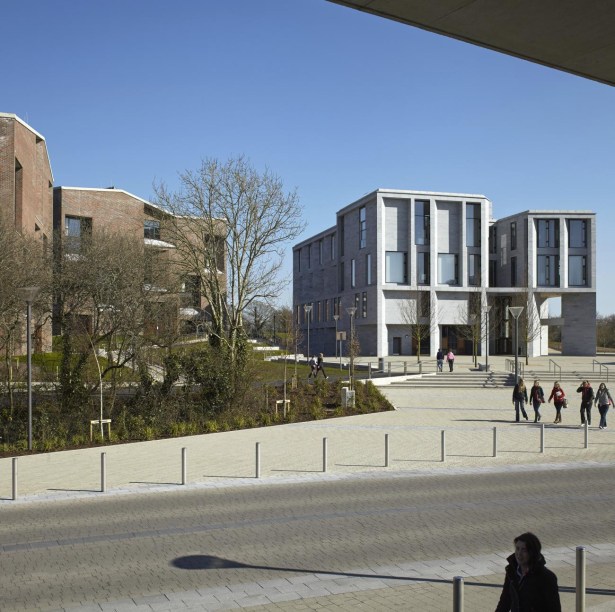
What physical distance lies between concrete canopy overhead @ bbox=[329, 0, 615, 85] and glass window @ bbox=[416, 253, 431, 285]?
215 ft

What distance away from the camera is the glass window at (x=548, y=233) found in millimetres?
72125

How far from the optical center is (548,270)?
72.2 m

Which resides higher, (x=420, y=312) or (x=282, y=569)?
(x=420, y=312)

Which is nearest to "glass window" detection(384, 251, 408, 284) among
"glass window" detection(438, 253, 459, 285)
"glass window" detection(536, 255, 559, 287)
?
"glass window" detection(438, 253, 459, 285)

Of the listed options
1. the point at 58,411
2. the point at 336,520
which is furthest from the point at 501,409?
the point at 336,520

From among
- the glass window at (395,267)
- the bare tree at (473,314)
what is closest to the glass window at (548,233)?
the bare tree at (473,314)

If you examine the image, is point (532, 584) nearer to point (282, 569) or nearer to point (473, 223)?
point (282, 569)

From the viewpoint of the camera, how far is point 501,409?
29.6 meters

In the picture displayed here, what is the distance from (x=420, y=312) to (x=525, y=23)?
2474 inches

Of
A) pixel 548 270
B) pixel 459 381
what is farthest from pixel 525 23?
pixel 548 270

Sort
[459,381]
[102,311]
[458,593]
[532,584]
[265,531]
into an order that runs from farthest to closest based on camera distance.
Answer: [459,381], [102,311], [265,531], [458,593], [532,584]

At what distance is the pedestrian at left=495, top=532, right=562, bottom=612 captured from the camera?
188 inches

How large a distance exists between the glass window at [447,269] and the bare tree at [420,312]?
7.79 ft

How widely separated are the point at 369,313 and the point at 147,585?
6199 centimetres
